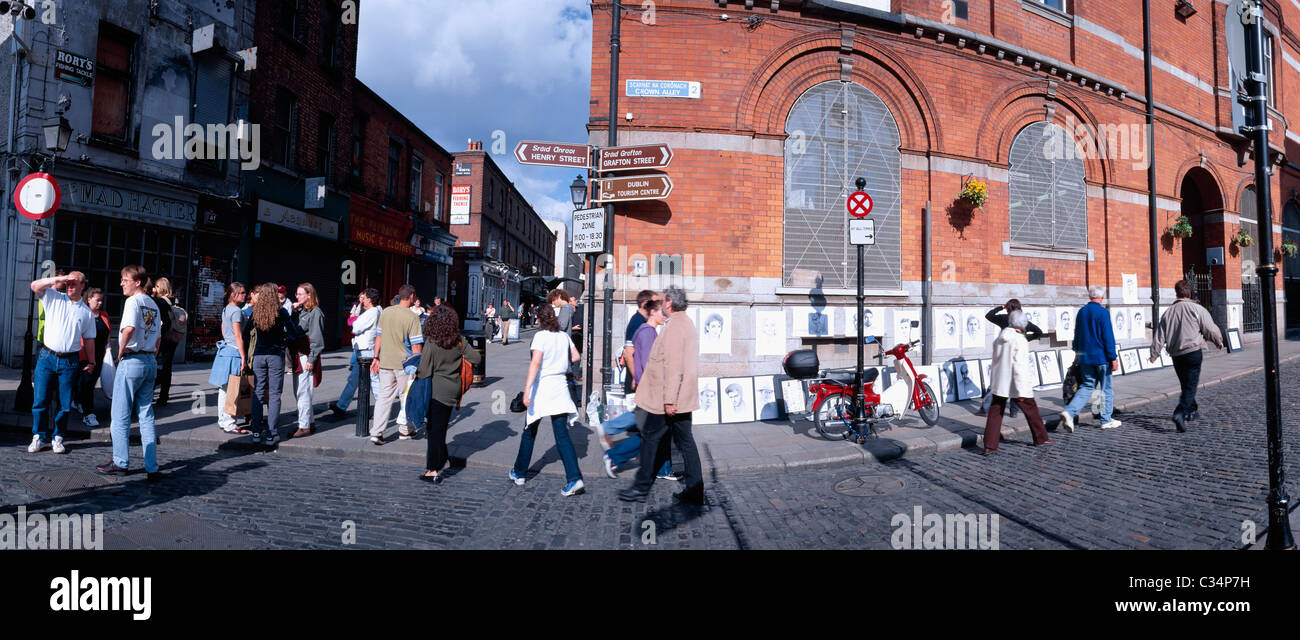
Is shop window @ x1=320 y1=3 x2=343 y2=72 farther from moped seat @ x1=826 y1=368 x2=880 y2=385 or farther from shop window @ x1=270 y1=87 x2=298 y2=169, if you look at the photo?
moped seat @ x1=826 y1=368 x2=880 y2=385

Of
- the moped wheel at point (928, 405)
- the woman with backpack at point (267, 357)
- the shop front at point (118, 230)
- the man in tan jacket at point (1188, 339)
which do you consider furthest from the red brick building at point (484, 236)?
the man in tan jacket at point (1188, 339)

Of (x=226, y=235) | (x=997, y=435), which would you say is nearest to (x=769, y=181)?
(x=997, y=435)

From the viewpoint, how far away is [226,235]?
43.4 feet

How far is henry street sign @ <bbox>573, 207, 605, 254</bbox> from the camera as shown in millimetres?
8070

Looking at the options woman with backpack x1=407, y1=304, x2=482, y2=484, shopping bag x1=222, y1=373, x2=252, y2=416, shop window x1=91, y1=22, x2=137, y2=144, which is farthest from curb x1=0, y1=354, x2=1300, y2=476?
shop window x1=91, y1=22, x2=137, y2=144

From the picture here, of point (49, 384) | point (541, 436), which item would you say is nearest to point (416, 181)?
point (49, 384)

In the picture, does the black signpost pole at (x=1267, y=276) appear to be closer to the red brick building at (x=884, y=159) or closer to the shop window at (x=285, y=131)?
the red brick building at (x=884, y=159)

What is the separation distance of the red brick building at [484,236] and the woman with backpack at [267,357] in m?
18.0

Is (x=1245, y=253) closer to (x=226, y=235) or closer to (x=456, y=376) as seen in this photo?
(x=456, y=376)

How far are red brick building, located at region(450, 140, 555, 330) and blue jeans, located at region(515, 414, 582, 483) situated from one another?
65.1 feet

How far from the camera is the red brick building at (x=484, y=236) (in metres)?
30.7
